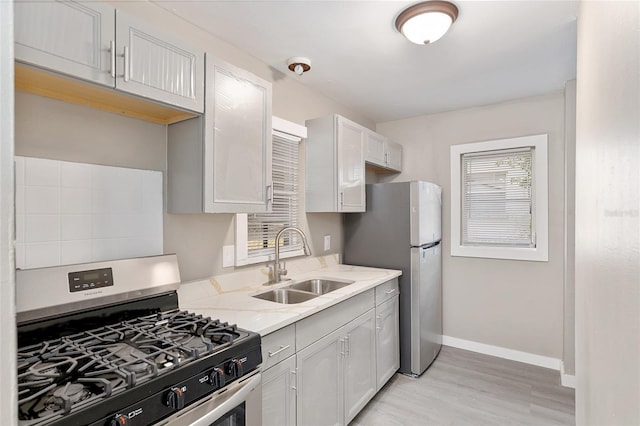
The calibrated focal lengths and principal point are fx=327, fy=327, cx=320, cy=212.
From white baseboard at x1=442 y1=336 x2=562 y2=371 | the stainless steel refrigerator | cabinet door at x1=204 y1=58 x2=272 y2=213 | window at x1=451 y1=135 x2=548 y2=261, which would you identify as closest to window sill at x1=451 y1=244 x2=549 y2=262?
window at x1=451 y1=135 x2=548 y2=261

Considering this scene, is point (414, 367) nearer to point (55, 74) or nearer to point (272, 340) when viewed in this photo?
point (272, 340)

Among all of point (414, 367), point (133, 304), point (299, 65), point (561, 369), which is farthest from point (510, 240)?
point (133, 304)

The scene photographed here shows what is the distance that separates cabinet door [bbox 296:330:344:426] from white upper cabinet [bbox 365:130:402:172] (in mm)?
1791

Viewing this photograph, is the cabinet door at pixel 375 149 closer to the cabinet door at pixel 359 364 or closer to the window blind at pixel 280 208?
the window blind at pixel 280 208

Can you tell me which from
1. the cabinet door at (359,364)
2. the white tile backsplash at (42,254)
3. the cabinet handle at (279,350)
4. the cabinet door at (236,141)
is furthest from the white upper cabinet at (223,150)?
the cabinet door at (359,364)

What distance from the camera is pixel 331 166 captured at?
2.70 meters

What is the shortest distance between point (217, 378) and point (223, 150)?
109cm

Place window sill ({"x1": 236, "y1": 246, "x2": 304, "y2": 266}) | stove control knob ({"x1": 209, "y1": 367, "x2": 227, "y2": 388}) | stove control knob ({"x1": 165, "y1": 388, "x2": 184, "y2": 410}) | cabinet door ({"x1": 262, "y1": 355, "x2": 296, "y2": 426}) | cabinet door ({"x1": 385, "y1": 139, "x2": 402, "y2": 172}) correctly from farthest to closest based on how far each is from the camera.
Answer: cabinet door ({"x1": 385, "y1": 139, "x2": 402, "y2": 172})
window sill ({"x1": 236, "y1": 246, "x2": 304, "y2": 266})
cabinet door ({"x1": 262, "y1": 355, "x2": 296, "y2": 426})
stove control knob ({"x1": 209, "y1": 367, "x2": 227, "y2": 388})
stove control knob ({"x1": 165, "y1": 388, "x2": 184, "y2": 410})

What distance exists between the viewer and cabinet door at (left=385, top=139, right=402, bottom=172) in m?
3.46

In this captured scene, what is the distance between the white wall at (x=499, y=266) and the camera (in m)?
3.04

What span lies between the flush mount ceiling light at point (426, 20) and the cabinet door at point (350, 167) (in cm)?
95

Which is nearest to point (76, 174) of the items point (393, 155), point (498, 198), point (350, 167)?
point (350, 167)

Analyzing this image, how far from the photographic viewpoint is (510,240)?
3270mm

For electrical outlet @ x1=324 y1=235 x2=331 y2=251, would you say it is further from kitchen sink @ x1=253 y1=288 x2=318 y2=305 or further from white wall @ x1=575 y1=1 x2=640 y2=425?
white wall @ x1=575 y1=1 x2=640 y2=425
